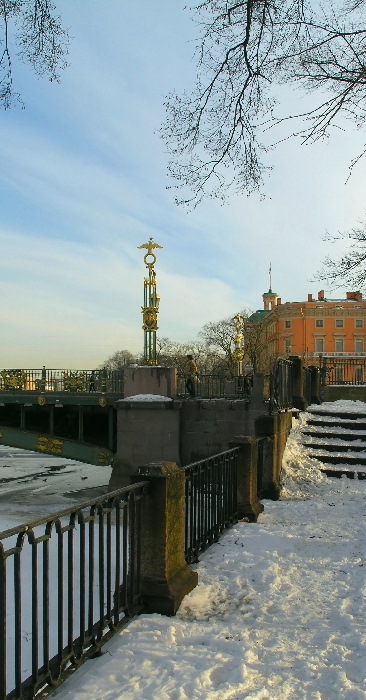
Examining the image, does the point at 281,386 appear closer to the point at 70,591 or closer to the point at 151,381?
the point at 70,591

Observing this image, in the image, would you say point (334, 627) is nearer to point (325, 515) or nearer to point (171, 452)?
point (325, 515)

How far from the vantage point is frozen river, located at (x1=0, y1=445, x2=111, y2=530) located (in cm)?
2544

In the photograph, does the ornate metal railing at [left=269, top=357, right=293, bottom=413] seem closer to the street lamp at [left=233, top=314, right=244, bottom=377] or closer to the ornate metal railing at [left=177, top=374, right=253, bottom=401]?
the ornate metal railing at [left=177, top=374, right=253, bottom=401]

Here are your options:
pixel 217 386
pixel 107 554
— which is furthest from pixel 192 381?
pixel 107 554

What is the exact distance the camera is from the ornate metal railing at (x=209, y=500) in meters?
5.88

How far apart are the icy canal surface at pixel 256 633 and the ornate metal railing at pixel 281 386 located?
4052 mm

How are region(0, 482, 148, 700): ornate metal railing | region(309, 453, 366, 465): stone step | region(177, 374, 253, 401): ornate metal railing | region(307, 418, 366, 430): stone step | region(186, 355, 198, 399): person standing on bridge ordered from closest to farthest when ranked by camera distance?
region(0, 482, 148, 700): ornate metal railing, region(309, 453, 366, 465): stone step, region(307, 418, 366, 430): stone step, region(186, 355, 198, 399): person standing on bridge, region(177, 374, 253, 401): ornate metal railing

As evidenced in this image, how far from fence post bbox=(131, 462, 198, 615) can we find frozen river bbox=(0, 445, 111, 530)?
52.9 feet

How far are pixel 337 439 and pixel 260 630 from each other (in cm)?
876

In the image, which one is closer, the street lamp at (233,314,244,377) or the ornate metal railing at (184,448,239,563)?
the ornate metal railing at (184,448,239,563)

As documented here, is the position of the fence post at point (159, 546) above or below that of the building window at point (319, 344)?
below

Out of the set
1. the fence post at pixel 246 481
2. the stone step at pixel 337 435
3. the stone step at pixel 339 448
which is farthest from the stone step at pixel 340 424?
the fence post at pixel 246 481

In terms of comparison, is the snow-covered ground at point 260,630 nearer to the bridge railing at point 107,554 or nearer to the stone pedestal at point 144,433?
the bridge railing at point 107,554

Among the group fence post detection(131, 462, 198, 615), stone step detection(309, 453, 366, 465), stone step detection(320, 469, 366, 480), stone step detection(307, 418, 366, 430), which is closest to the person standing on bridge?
stone step detection(307, 418, 366, 430)
